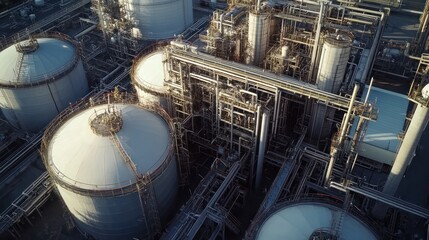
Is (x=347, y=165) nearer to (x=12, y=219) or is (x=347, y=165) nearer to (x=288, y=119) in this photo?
(x=288, y=119)

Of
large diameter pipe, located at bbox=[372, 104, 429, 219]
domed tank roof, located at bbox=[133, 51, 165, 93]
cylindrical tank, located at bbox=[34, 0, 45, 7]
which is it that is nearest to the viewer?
large diameter pipe, located at bbox=[372, 104, 429, 219]

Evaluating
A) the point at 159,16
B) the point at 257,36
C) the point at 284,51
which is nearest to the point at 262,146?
the point at 284,51

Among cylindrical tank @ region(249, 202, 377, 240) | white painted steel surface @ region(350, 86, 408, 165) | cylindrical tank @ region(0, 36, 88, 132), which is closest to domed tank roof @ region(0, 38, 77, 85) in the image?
cylindrical tank @ region(0, 36, 88, 132)

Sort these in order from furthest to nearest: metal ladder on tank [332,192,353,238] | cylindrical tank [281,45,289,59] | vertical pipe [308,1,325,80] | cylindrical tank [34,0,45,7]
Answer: cylindrical tank [34,0,45,7] → cylindrical tank [281,45,289,59] → vertical pipe [308,1,325,80] → metal ladder on tank [332,192,353,238]

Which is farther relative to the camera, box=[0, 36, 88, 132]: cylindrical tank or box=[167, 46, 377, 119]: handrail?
box=[0, 36, 88, 132]: cylindrical tank

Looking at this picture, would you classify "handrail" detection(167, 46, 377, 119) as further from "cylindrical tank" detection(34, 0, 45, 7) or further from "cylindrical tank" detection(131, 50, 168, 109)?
"cylindrical tank" detection(34, 0, 45, 7)

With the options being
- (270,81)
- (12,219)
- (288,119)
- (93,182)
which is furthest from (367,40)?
(12,219)

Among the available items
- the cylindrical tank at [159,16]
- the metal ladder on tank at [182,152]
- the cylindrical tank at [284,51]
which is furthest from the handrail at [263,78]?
the cylindrical tank at [159,16]

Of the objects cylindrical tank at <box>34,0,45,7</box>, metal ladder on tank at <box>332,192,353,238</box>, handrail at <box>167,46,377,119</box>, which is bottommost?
cylindrical tank at <box>34,0,45,7</box>
